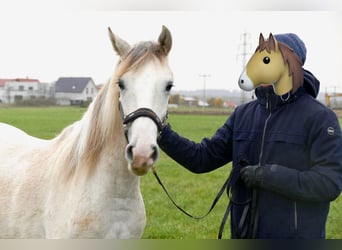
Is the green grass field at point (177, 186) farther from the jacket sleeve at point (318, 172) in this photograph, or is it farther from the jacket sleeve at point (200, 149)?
the jacket sleeve at point (318, 172)

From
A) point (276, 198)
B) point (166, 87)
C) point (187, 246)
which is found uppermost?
point (166, 87)

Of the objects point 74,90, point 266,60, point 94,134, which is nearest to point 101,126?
point 94,134

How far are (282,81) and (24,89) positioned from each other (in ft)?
4.02

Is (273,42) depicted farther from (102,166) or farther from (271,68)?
(102,166)

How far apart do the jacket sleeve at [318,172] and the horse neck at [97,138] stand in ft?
1.82

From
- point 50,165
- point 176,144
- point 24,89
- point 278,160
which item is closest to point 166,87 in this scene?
point 176,144

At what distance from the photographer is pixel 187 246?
1610 millimetres

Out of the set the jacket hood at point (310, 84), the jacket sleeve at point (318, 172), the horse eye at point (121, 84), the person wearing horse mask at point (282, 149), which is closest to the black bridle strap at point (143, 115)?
the horse eye at point (121, 84)

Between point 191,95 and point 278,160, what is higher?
point 191,95

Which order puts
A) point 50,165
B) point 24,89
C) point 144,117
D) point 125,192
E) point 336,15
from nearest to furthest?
point 144,117 → point 125,192 → point 50,165 → point 336,15 → point 24,89

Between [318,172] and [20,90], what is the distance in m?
1.41

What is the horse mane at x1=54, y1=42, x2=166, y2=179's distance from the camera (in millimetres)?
1286

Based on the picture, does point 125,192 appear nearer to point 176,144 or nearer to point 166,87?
point 176,144

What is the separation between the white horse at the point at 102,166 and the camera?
47.7 inches
